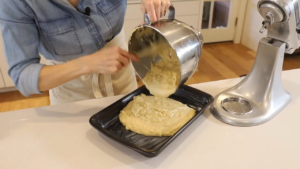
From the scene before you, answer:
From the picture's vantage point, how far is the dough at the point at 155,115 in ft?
2.28

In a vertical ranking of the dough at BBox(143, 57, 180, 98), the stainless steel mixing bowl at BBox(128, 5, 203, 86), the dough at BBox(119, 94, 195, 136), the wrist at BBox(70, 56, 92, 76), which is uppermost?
the stainless steel mixing bowl at BBox(128, 5, 203, 86)

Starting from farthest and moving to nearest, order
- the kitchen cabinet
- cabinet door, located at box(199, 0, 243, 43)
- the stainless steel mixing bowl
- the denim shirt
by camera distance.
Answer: cabinet door, located at box(199, 0, 243, 43) < the kitchen cabinet < the denim shirt < the stainless steel mixing bowl

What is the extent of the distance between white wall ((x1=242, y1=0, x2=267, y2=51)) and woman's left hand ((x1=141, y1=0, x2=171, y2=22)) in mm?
2052

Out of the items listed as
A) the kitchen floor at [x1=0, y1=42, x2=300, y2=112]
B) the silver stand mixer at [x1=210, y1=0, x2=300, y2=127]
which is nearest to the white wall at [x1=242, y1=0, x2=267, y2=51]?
the kitchen floor at [x1=0, y1=42, x2=300, y2=112]

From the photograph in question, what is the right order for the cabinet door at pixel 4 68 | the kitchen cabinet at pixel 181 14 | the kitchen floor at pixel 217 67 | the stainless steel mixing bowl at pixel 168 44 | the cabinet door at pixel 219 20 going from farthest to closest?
the cabinet door at pixel 219 20, the kitchen cabinet at pixel 181 14, the kitchen floor at pixel 217 67, the cabinet door at pixel 4 68, the stainless steel mixing bowl at pixel 168 44

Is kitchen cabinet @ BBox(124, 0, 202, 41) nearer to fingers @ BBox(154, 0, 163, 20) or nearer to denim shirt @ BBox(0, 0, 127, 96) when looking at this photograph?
denim shirt @ BBox(0, 0, 127, 96)

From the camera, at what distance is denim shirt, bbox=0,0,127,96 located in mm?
718

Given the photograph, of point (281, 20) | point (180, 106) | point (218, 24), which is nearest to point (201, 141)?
point (180, 106)

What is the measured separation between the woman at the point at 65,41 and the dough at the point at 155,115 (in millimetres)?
123

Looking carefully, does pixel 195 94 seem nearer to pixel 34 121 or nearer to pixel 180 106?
pixel 180 106

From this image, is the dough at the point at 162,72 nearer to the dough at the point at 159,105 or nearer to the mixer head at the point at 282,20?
the dough at the point at 159,105

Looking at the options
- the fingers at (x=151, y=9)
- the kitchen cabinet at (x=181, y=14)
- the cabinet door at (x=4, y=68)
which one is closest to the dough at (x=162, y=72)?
the fingers at (x=151, y=9)

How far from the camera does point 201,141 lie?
0.69 m

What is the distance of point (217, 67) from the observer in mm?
2424
